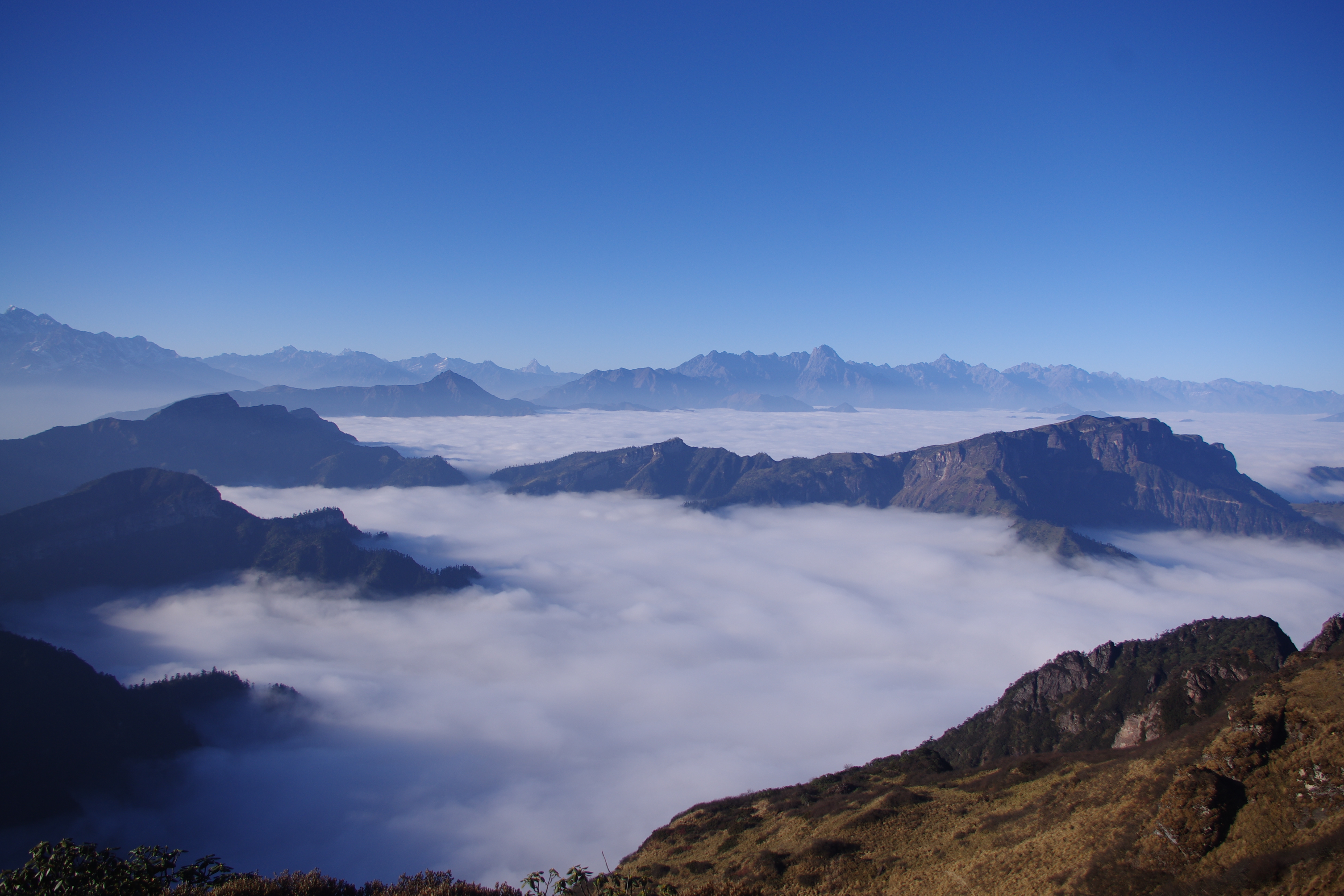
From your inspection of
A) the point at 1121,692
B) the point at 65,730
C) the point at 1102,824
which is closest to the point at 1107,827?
the point at 1102,824

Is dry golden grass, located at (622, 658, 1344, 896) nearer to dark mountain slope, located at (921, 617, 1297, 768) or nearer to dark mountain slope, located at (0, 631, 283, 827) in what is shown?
dark mountain slope, located at (921, 617, 1297, 768)

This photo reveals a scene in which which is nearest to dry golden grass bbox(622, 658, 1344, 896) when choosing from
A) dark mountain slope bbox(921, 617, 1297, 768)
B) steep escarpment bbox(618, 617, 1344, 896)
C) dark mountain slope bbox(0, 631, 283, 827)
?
steep escarpment bbox(618, 617, 1344, 896)

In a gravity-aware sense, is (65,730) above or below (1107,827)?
below

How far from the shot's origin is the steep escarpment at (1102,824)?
34375mm

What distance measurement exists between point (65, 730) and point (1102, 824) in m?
244

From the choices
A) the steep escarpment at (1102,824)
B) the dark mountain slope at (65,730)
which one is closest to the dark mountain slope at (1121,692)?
the steep escarpment at (1102,824)

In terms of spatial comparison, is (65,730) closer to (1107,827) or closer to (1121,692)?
(1107,827)

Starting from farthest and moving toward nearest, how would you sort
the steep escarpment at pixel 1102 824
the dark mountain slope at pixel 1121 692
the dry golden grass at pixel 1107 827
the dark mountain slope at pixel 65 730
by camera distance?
the dark mountain slope at pixel 65 730
the dark mountain slope at pixel 1121 692
the steep escarpment at pixel 1102 824
the dry golden grass at pixel 1107 827

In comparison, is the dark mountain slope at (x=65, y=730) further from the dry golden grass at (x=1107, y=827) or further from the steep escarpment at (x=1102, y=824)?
the steep escarpment at (x=1102, y=824)

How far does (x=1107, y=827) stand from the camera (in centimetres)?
4297

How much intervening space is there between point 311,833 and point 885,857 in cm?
17567

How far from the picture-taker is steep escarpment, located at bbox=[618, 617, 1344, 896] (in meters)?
34.4

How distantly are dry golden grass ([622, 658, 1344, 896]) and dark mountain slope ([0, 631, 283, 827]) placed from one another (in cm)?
18126

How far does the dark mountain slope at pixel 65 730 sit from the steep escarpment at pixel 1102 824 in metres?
182
